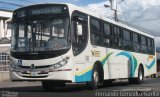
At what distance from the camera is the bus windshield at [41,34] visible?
52.3ft

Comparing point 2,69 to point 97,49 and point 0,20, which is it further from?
point 97,49

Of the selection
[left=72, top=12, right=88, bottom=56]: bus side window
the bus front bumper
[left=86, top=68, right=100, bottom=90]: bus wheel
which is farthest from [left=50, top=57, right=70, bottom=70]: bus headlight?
[left=86, top=68, right=100, bottom=90]: bus wheel

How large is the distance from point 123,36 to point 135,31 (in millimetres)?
2989

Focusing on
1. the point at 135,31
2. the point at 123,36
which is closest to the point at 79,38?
the point at 123,36

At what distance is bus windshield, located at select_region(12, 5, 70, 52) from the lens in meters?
16.0

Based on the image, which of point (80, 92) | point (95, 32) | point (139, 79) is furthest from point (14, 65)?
point (139, 79)

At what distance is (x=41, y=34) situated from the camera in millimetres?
16219

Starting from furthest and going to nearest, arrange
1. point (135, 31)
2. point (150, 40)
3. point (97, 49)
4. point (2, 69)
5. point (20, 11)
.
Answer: point (2, 69) < point (150, 40) < point (135, 31) < point (97, 49) < point (20, 11)

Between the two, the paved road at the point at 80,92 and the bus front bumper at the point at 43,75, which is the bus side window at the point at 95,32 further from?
the bus front bumper at the point at 43,75

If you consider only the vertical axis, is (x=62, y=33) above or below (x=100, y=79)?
above

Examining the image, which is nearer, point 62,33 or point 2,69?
point 62,33

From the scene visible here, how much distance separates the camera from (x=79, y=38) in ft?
55.1

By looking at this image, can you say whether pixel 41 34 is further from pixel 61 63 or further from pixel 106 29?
pixel 106 29

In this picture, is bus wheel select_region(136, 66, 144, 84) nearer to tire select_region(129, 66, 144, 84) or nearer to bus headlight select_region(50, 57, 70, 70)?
tire select_region(129, 66, 144, 84)
